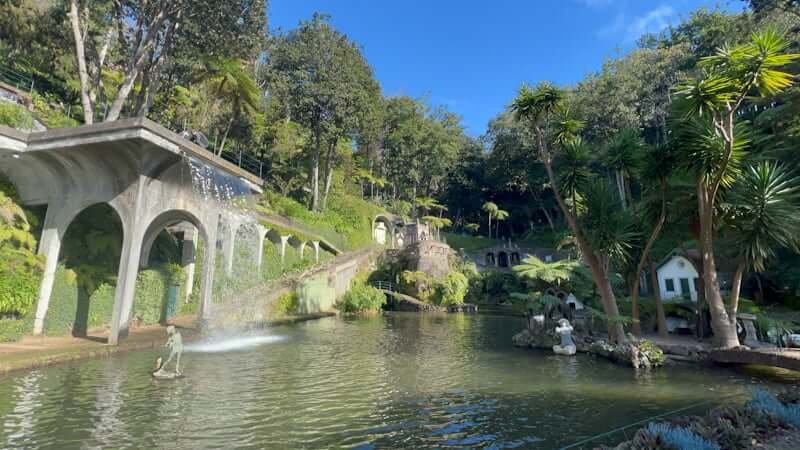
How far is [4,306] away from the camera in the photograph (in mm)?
11406

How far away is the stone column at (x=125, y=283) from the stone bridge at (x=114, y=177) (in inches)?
1.1

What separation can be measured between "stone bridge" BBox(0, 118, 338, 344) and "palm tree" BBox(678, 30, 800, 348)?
51.8 feet

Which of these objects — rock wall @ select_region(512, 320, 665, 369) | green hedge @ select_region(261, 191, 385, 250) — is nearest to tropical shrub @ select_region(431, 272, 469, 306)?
green hedge @ select_region(261, 191, 385, 250)

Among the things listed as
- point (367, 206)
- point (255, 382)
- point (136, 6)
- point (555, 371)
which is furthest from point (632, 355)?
point (367, 206)

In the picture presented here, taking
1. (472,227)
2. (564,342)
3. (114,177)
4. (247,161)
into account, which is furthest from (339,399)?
(472,227)

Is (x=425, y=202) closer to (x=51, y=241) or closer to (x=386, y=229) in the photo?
(x=386, y=229)

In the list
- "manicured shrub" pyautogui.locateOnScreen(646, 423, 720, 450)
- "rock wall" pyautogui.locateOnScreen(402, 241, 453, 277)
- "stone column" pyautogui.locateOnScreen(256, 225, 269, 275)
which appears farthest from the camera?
"rock wall" pyautogui.locateOnScreen(402, 241, 453, 277)

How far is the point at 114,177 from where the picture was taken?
45.1 ft

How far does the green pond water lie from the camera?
6.01 metres

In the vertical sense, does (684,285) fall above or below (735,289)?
above

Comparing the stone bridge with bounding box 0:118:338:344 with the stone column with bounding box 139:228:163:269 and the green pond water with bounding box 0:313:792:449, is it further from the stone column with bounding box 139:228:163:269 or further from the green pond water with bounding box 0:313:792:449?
the green pond water with bounding box 0:313:792:449

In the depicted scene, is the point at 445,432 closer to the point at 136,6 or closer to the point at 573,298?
the point at 573,298

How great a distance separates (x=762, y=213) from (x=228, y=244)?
22.8m

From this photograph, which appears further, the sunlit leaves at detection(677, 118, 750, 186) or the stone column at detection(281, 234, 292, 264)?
the stone column at detection(281, 234, 292, 264)
